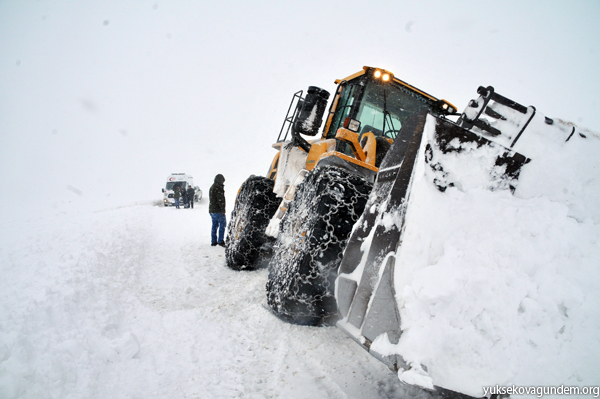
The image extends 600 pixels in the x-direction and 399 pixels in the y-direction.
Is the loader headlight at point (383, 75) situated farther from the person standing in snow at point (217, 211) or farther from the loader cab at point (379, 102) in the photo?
the person standing in snow at point (217, 211)

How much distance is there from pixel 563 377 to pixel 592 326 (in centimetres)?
26

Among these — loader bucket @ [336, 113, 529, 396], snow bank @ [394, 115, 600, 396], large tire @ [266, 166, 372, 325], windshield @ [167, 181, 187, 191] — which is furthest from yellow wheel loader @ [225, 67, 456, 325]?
windshield @ [167, 181, 187, 191]

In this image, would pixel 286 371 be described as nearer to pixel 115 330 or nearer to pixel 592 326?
pixel 115 330

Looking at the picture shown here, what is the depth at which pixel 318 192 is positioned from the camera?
2.28 m

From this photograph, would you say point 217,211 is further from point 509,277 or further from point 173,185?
point 173,185

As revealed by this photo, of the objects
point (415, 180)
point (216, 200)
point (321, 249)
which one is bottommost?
point (216, 200)

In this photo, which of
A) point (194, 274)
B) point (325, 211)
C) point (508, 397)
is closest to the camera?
point (508, 397)

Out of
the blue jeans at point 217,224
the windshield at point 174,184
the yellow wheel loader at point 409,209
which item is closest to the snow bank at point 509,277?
the yellow wheel loader at point 409,209

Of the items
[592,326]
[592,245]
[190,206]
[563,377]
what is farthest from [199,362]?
[190,206]

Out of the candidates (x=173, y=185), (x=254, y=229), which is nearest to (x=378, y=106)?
(x=254, y=229)

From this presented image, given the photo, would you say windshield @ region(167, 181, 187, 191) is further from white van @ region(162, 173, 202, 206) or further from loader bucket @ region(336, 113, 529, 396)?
loader bucket @ region(336, 113, 529, 396)

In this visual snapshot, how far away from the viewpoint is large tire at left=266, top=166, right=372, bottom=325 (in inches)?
83.4

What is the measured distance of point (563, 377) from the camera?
1191 mm

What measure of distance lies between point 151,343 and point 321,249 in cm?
146
